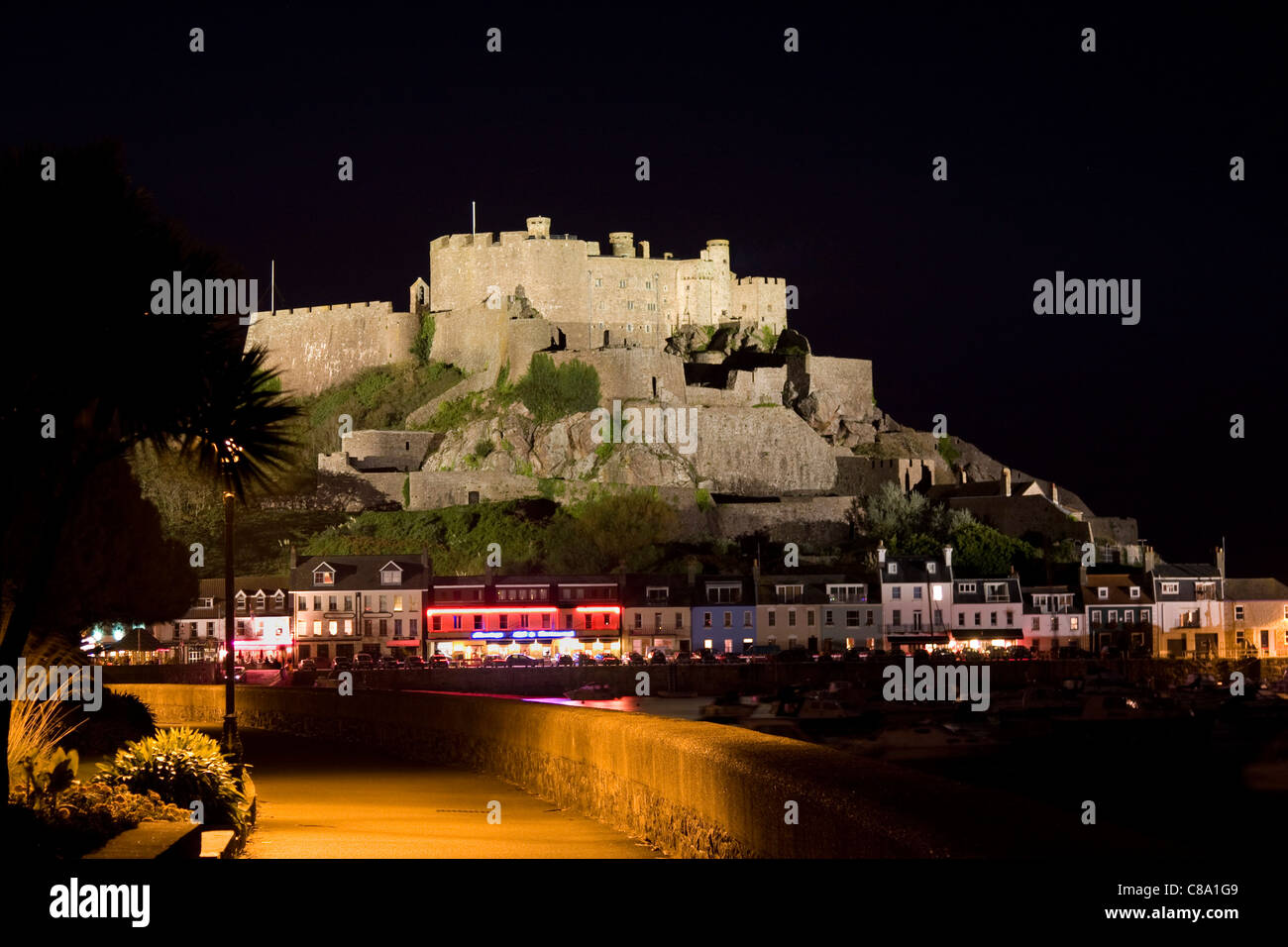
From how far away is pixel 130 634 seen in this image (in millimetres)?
72688

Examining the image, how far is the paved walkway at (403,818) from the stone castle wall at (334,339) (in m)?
87.5

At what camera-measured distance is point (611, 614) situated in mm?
77250

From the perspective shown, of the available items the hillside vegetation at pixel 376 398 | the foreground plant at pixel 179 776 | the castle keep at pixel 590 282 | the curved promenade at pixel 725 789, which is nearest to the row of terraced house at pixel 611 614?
the hillside vegetation at pixel 376 398

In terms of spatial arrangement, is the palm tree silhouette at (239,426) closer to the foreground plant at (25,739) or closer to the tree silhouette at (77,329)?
the tree silhouette at (77,329)

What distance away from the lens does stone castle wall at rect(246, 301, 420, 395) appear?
110688mm

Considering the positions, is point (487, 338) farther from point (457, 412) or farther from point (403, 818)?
point (403, 818)

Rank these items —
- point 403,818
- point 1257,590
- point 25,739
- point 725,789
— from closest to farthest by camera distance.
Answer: point 725,789 → point 25,739 → point 403,818 → point 1257,590

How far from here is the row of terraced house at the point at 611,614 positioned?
75.9m

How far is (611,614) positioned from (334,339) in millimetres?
43121

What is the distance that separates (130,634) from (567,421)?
3116cm

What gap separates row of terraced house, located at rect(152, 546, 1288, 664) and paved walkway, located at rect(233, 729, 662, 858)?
5145cm

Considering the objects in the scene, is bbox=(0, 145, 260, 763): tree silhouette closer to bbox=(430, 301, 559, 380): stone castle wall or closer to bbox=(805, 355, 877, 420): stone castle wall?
bbox=(430, 301, 559, 380): stone castle wall

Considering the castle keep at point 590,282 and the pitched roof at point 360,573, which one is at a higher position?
the castle keep at point 590,282

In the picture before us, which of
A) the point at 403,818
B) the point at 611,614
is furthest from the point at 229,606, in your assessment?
the point at 611,614
